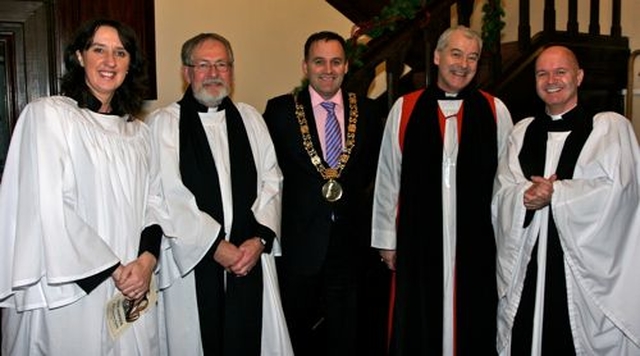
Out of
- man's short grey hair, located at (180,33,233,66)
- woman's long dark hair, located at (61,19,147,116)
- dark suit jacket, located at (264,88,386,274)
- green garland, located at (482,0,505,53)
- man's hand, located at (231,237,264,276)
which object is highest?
green garland, located at (482,0,505,53)

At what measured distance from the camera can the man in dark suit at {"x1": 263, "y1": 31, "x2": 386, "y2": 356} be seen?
9.71 ft

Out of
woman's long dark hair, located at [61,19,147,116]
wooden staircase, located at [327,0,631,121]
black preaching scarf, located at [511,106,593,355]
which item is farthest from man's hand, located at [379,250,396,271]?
woman's long dark hair, located at [61,19,147,116]

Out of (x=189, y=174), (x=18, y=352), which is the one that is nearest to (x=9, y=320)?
(x=18, y=352)

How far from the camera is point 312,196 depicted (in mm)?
2965

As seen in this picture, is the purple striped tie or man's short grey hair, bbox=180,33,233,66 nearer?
man's short grey hair, bbox=180,33,233,66

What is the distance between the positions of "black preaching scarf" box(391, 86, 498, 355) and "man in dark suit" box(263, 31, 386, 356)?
22 centimetres

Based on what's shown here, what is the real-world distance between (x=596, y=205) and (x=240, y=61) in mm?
2855

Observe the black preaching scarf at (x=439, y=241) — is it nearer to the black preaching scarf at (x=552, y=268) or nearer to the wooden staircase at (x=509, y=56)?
the black preaching scarf at (x=552, y=268)

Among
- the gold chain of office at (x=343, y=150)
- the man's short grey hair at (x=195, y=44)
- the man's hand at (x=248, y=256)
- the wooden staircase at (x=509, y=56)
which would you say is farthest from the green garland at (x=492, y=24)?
the man's hand at (x=248, y=256)

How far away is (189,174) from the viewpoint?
2.72m

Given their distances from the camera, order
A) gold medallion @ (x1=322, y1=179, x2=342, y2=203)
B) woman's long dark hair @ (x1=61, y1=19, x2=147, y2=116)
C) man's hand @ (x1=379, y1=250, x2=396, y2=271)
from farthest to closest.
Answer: man's hand @ (x1=379, y1=250, x2=396, y2=271) → gold medallion @ (x1=322, y1=179, x2=342, y2=203) → woman's long dark hair @ (x1=61, y1=19, x2=147, y2=116)

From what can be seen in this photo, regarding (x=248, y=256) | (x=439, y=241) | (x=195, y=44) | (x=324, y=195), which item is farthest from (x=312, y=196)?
(x=195, y=44)

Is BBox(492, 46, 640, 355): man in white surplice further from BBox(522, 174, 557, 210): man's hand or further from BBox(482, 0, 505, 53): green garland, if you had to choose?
BBox(482, 0, 505, 53): green garland

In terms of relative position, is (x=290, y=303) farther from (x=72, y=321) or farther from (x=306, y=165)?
(x=72, y=321)
